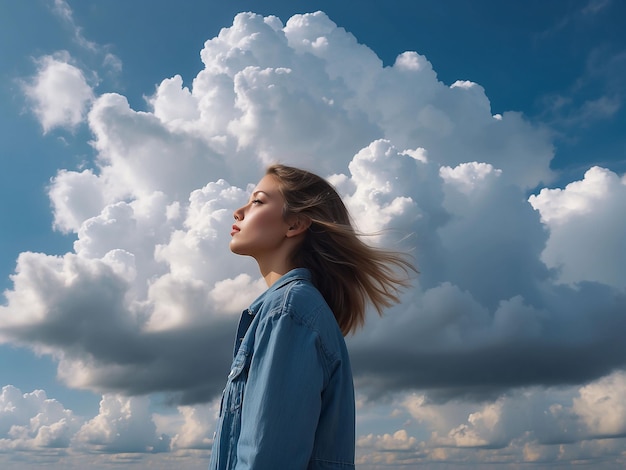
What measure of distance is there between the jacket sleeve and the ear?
182 cm

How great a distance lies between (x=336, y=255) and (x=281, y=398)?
2.37 meters

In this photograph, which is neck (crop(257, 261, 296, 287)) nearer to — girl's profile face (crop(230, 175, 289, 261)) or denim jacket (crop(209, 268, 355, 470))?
girl's profile face (crop(230, 175, 289, 261))

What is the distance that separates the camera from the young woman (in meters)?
4.46

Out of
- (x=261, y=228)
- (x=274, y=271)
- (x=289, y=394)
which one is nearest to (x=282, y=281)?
(x=274, y=271)

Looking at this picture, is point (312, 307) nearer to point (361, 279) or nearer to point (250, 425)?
point (250, 425)

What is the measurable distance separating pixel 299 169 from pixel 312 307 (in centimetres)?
254

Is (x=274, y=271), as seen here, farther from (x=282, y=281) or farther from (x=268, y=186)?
(x=268, y=186)

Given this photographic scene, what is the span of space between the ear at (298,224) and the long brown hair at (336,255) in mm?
37

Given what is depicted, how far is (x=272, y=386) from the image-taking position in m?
4.52

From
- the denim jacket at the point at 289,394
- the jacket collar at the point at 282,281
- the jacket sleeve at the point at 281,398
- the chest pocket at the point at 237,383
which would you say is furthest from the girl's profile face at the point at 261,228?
the jacket sleeve at the point at 281,398

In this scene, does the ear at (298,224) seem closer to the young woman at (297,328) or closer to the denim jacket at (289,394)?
the young woman at (297,328)

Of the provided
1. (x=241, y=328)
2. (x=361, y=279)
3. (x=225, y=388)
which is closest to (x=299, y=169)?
(x=361, y=279)

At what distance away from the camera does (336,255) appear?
6602mm

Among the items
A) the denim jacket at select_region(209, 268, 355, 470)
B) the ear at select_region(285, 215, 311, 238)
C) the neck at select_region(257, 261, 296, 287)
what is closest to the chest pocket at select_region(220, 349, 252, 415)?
the denim jacket at select_region(209, 268, 355, 470)
